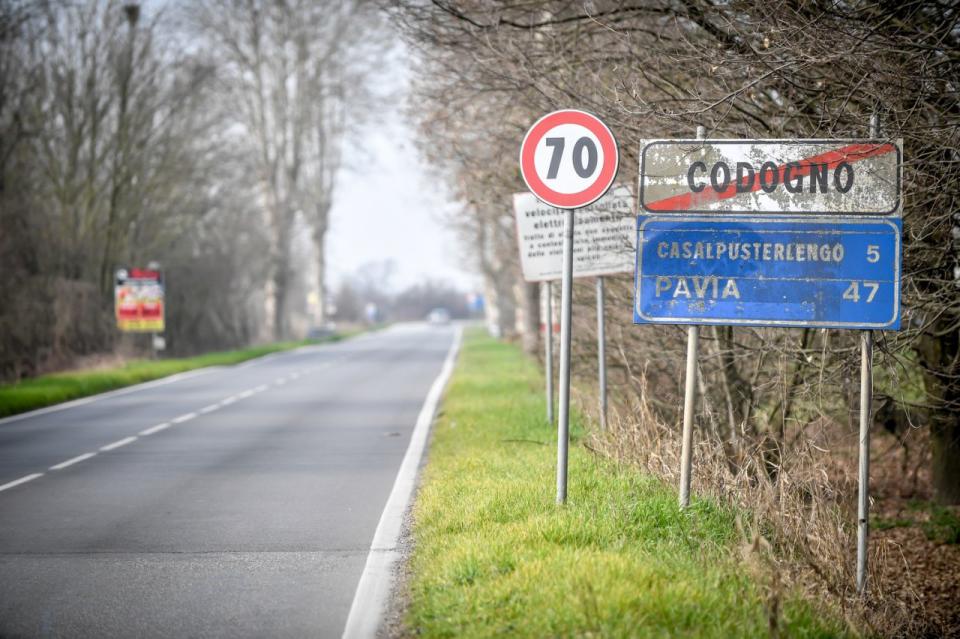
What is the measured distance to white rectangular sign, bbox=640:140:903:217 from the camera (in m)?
7.34

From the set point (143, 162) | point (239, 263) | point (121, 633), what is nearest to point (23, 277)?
point (143, 162)

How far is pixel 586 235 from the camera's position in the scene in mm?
11891

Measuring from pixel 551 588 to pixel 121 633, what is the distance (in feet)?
7.24

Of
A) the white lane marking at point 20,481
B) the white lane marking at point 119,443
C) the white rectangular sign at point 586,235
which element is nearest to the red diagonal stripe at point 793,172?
the white rectangular sign at point 586,235

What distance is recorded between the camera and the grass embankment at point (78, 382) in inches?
→ 752

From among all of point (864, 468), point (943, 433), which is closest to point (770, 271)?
point (864, 468)

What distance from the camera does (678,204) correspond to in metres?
7.52

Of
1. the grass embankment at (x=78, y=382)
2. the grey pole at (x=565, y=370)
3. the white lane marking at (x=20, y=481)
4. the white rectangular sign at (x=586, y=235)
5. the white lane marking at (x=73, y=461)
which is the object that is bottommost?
the grass embankment at (x=78, y=382)

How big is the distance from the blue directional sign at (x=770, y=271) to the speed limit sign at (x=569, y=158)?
0.49 m

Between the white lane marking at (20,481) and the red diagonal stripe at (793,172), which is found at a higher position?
the red diagonal stripe at (793,172)

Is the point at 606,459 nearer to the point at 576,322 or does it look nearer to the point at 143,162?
the point at 576,322

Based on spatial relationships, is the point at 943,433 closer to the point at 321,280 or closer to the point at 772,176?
the point at 772,176

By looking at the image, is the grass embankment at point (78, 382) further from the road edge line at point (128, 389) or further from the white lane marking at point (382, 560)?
the white lane marking at point (382, 560)

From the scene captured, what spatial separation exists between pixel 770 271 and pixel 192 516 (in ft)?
16.1
